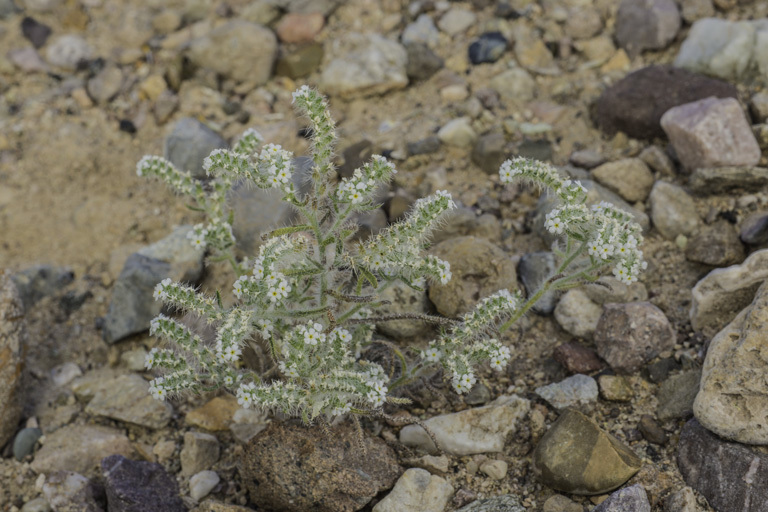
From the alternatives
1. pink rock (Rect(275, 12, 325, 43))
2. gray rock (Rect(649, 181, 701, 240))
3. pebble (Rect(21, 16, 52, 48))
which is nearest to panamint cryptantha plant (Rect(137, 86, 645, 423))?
gray rock (Rect(649, 181, 701, 240))

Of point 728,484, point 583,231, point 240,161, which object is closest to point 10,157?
point 240,161

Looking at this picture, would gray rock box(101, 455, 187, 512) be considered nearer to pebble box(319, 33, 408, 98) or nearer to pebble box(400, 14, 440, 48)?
pebble box(319, 33, 408, 98)

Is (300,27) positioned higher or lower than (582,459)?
higher

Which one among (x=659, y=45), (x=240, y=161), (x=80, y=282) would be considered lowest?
(x=80, y=282)

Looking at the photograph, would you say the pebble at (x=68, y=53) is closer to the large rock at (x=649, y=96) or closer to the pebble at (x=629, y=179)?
the large rock at (x=649, y=96)

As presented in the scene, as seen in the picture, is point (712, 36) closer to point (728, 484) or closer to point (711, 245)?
point (711, 245)

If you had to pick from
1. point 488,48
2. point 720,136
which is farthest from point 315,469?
point 488,48

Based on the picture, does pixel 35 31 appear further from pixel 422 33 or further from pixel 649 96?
pixel 649 96
